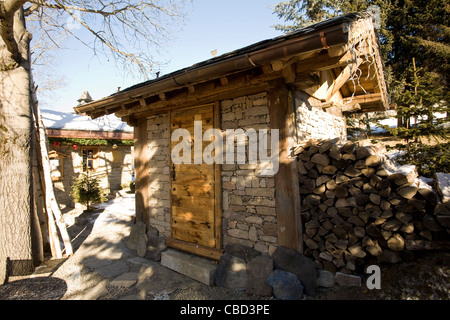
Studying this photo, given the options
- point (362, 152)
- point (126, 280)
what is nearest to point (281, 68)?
point (362, 152)

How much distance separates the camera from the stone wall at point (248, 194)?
11.4 ft

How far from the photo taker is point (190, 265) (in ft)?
13.1

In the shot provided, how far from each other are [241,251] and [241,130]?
74.7 inches

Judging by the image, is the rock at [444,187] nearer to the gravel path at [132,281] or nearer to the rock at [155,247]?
the gravel path at [132,281]

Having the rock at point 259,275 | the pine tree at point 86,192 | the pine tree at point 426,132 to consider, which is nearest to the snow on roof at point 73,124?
the pine tree at point 86,192

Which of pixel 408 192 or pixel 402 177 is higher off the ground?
pixel 402 177

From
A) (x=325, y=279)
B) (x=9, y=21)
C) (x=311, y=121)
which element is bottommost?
(x=325, y=279)

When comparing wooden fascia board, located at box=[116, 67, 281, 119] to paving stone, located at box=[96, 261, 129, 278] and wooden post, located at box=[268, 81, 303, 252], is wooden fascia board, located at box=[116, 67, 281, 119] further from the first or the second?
paving stone, located at box=[96, 261, 129, 278]

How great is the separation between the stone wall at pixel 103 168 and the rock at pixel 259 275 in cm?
873

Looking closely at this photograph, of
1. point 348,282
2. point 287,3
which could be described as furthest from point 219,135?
point 287,3

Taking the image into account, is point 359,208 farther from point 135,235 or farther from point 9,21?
point 9,21

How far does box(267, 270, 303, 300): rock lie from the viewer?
3072 mm
